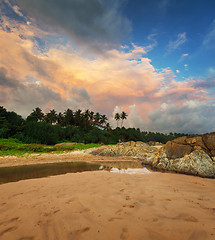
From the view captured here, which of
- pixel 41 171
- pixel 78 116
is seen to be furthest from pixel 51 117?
pixel 41 171

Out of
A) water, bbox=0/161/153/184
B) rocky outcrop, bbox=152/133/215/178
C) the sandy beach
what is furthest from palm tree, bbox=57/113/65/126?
the sandy beach

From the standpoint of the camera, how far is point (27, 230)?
7.01ft

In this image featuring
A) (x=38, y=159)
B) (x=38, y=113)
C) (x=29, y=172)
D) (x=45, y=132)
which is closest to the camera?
(x=29, y=172)

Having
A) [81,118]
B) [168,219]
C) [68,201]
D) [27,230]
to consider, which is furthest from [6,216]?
[81,118]

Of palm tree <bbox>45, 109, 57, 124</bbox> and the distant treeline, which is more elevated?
palm tree <bbox>45, 109, 57, 124</bbox>

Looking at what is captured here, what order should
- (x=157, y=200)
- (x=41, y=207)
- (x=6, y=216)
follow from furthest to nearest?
(x=157, y=200) < (x=41, y=207) < (x=6, y=216)

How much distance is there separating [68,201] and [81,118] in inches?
2331

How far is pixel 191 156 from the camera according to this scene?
815 centimetres

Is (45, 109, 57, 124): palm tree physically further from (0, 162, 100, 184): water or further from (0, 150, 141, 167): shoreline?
(0, 162, 100, 184): water

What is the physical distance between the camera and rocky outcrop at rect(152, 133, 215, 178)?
293 inches

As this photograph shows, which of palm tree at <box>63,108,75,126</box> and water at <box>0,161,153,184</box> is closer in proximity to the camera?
water at <box>0,161,153,184</box>

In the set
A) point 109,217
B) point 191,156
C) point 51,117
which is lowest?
point 109,217

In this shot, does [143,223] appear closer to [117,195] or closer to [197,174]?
[117,195]

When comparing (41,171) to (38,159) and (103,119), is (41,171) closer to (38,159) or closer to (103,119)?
(38,159)
